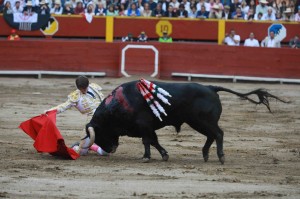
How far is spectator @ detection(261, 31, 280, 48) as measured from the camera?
22436mm

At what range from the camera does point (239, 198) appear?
7605mm

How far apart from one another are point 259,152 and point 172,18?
12562 millimetres

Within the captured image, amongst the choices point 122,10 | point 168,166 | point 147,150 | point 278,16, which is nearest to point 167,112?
point 147,150

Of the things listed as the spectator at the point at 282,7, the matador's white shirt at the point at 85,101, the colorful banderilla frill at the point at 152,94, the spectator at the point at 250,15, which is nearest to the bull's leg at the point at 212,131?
the colorful banderilla frill at the point at 152,94

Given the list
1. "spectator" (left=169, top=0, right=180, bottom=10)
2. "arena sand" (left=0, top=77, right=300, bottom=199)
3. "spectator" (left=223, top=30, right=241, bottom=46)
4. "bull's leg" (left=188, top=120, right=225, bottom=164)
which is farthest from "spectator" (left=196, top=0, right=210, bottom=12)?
"bull's leg" (left=188, top=120, right=225, bottom=164)

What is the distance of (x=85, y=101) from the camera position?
10273 millimetres

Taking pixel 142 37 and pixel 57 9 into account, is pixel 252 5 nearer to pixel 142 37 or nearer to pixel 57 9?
pixel 142 37

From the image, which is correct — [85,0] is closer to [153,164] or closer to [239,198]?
[153,164]

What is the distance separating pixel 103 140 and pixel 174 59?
1163 cm

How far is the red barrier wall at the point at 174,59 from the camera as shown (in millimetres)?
21250

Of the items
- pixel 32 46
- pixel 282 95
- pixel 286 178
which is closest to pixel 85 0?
pixel 32 46

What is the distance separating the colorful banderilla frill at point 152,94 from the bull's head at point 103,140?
68 cm

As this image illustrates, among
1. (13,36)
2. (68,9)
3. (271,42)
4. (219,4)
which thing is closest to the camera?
(13,36)

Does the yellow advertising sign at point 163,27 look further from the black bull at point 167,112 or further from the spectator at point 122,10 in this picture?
the black bull at point 167,112
